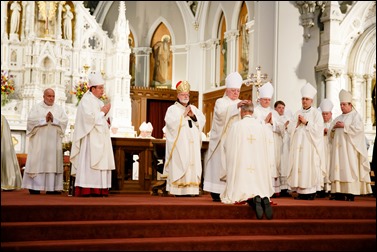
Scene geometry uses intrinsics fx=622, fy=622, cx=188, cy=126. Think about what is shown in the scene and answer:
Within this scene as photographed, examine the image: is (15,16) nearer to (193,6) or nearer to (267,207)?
(193,6)

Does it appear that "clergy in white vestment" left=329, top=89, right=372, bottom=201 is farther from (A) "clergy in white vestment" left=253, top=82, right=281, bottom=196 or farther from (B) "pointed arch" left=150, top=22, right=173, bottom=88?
(B) "pointed arch" left=150, top=22, right=173, bottom=88

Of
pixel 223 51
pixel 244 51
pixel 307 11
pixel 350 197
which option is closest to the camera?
pixel 350 197

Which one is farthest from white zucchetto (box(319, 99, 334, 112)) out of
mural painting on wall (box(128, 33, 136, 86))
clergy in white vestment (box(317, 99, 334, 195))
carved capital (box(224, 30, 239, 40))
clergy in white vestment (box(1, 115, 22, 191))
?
mural painting on wall (box(128, 33, 136, 86))

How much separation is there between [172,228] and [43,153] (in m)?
3.81

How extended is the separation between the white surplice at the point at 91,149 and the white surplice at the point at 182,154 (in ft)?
2.99

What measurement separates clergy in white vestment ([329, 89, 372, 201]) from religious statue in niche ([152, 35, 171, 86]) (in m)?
11.3

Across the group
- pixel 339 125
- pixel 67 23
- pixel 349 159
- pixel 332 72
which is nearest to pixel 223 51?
pixel 67 23

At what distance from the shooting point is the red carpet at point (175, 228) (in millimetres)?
6566

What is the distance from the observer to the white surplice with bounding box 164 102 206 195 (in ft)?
30.6

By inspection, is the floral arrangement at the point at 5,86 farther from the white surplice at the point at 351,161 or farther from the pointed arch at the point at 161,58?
the white surplice at the point at 351,161

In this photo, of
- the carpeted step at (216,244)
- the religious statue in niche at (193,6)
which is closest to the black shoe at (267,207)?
the carpeted step at (216,244)

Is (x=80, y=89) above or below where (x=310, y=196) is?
above

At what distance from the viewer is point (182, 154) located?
9328mm

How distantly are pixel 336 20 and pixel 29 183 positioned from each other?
8.27m
